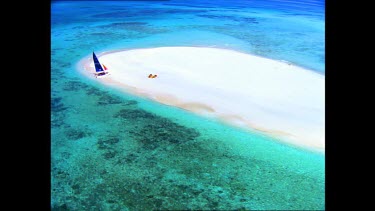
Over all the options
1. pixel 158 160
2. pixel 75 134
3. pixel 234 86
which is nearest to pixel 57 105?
pixel 75 134

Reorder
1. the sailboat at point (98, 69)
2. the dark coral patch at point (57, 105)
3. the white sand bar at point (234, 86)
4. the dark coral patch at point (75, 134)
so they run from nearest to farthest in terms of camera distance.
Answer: the dark coral patch at point (75, 134) → the white sand bar at point (234, 86) → the dark coral patch at point (57, 105) → the sailboat at point (98, 69)

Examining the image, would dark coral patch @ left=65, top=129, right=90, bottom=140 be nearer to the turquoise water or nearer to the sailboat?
the turquoise water

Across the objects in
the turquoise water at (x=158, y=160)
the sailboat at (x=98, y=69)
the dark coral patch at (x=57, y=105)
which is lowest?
the turquoise water at (x=158, y=160)

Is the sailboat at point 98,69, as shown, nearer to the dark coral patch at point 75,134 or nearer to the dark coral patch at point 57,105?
the dark coral patch at point 57,105

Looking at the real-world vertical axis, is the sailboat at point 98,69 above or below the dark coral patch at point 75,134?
above

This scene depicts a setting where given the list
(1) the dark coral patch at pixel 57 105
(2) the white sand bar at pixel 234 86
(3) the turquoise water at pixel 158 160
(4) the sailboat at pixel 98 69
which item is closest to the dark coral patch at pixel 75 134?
(3) the turquoise water at pixel 158 160

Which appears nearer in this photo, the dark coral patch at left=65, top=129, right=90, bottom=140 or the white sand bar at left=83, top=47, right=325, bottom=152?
the dark coral patch at left=65, top=129, right=90, bottom=140

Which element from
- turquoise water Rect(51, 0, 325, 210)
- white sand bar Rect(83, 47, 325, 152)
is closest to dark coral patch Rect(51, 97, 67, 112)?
turquoise water Rect(51, 0, 325, 210)
